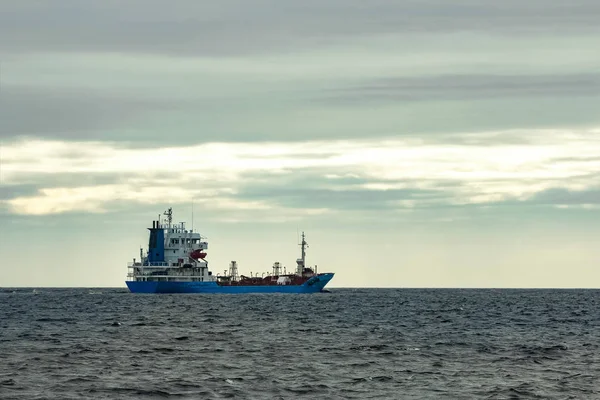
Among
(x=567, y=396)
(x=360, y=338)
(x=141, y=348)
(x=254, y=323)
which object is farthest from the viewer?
(x=254, y=323)

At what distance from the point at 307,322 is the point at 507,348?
3367cm

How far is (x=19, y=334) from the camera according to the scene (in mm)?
78250

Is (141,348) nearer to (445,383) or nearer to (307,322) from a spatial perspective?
(445,383)

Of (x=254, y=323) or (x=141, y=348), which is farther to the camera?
(x=254, y=323)

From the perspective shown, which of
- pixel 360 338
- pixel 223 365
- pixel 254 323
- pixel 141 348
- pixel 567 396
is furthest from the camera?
pixel 254 323

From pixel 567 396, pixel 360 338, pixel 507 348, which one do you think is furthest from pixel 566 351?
pixel 567 396

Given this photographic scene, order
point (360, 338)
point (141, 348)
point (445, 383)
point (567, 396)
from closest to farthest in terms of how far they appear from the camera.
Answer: point (567, 396)
point (445, 383)
point (141, 348)
point (360, 338)

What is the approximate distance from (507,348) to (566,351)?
430 centimetres

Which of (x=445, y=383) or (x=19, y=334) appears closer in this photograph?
(x=445, y=383)

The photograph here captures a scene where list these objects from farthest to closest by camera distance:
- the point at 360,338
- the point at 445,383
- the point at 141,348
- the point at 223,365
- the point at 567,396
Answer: the point at 360,338
the point at 141,348
the point at 223,365
the point at 445,383
the point at 567,396

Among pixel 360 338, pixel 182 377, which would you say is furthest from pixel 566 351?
pixel 182 377

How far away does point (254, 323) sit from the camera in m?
95.5

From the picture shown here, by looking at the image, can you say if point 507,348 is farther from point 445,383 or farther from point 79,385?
point 79,385

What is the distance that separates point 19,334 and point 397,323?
40.3 meters
